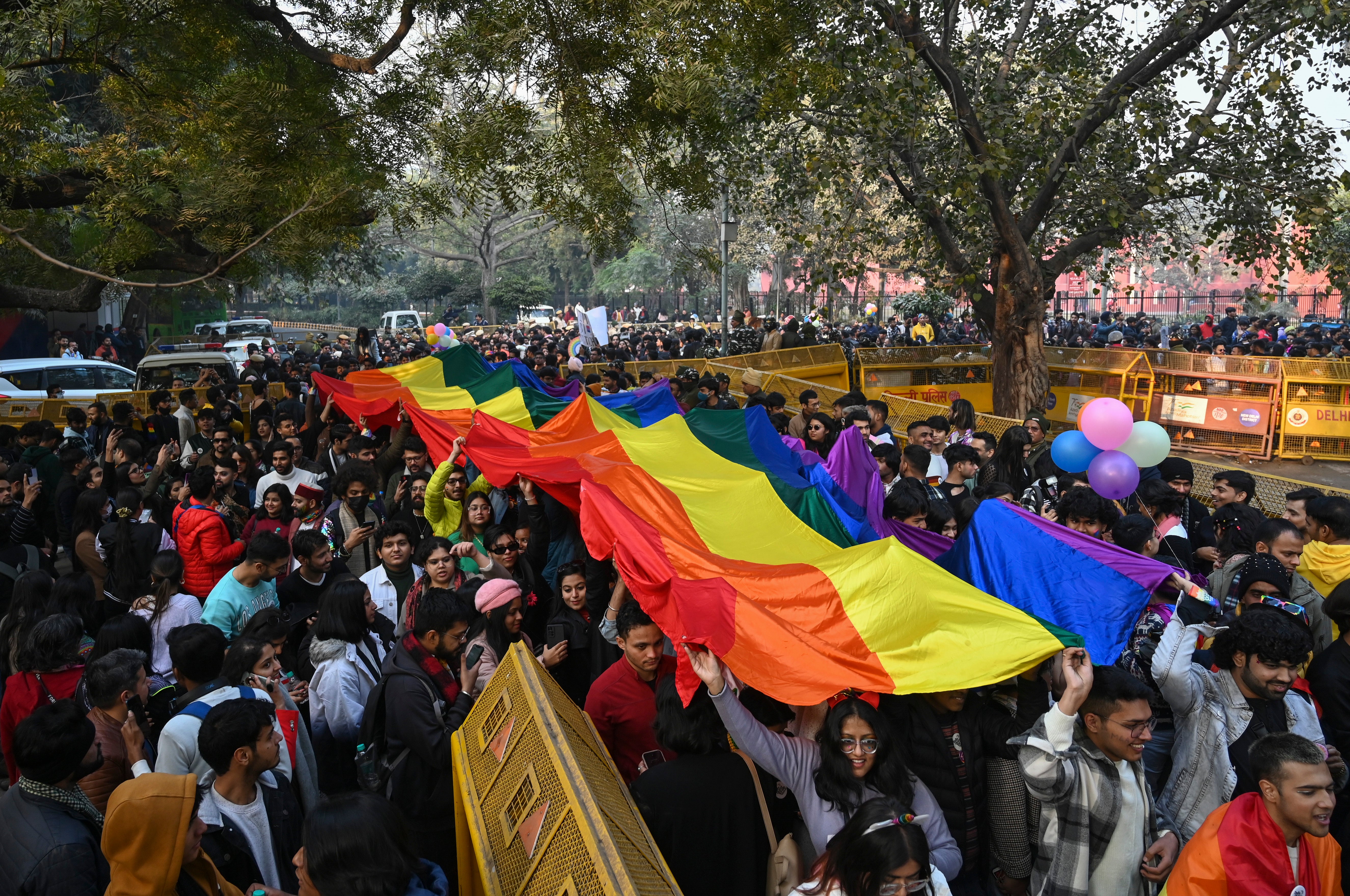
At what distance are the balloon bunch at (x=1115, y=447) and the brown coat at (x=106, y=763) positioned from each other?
5782mm

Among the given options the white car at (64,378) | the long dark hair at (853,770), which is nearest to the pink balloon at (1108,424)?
the long dark hair at (853,770)

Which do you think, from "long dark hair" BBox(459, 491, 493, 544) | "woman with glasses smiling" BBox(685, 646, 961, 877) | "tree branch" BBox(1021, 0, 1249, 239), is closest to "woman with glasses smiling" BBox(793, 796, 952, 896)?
"woman with glasses smiling" BBox(685, 646, 961, 877)

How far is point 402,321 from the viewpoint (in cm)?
4147

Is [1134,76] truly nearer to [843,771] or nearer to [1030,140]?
[1030,140]

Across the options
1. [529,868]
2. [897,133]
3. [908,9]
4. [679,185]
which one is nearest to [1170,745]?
[529,868]

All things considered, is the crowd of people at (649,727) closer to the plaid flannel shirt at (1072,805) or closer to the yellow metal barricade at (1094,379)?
the plaid flannel shirt at (1072,805)

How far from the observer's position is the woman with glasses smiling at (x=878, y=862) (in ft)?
Result: 8.62

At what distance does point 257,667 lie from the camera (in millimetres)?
3930

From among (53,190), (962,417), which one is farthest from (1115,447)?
(53,190)

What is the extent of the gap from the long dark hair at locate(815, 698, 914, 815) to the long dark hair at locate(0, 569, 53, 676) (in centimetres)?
387

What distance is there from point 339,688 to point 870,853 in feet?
8.12

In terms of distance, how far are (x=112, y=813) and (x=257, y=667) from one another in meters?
1.23

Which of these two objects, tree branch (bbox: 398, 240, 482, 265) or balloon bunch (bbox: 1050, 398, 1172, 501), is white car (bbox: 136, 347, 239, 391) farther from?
tree branch (bbox: 398, 240, 482, 265)

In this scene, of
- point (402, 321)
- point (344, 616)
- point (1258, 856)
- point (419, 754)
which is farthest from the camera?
point (402, 321)
